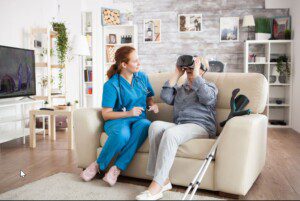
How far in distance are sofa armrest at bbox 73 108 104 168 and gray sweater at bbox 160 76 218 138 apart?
598 mm

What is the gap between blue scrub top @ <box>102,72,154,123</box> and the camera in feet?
8.54

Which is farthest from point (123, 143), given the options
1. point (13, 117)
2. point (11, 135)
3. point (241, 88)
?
point (13, 117)

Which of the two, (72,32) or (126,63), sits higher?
(72,32)

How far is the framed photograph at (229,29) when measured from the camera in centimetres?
600

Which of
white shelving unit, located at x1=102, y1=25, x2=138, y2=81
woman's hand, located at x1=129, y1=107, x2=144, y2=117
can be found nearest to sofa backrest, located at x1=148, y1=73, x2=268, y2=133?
woman's hand, located at x1=129, y1=107, x2=144, y2=117

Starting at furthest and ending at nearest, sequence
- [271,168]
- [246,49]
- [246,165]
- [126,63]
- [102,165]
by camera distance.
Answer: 1. [246,49]
2. [271,168]
3. [126,63]
4. [102,165]
5. [246,165]

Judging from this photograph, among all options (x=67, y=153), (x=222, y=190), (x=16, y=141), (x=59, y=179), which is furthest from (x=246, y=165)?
(x=16, y=141)

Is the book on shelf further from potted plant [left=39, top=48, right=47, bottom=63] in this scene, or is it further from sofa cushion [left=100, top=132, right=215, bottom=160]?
sofa cushion [left=100, top=132, right=215, bottom=160]

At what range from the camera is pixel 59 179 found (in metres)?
2.58

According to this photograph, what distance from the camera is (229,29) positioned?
6012mm

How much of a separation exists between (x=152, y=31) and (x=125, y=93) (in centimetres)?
386

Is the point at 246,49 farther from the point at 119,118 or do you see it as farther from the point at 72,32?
the point at 119,118

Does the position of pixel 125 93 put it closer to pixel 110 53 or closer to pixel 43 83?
pixel 43 83

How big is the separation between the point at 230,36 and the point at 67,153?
3.83 metres
